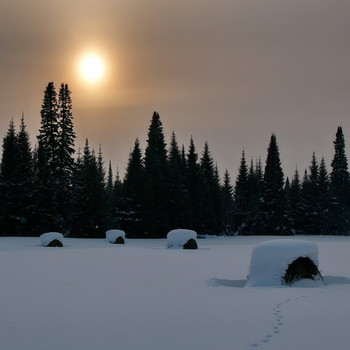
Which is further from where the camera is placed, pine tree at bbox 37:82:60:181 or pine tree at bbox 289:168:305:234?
pine tree at bbox 289:168:305:234

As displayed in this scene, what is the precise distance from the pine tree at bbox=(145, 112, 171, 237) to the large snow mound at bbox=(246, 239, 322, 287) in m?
33.8

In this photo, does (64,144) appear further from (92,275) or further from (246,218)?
(92,275)

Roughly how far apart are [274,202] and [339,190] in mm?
17821

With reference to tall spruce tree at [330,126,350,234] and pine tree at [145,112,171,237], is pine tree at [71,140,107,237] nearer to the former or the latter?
pine tree at [145,112,171,237]

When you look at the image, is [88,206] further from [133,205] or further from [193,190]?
[193,190]

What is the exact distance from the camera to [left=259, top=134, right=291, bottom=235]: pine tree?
57906 mm

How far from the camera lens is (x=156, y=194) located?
48656 mm

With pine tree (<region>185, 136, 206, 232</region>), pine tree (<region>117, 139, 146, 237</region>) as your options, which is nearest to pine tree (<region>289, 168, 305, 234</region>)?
pine tree (<region>185, 136, 206, 232</region>)

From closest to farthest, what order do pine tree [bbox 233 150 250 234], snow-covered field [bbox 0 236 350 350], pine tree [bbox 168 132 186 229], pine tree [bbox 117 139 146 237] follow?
snow-covered field [bbox 0 236 350 350], pine tree [bbox 117 139 146 237], pine tree [bbox 168 132 186 229], pine tree [bbox 233 150 250 234]

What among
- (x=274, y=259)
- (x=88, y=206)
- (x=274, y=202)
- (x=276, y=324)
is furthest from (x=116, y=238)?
(x=274, y=202)

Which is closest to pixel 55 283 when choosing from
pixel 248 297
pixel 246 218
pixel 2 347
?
pixel 248 297

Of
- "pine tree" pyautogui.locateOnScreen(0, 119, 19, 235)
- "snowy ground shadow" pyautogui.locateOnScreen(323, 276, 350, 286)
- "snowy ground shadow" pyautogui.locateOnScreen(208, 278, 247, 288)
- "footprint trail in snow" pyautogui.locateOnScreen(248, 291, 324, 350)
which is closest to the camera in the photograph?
"footprint trail in snow" pyautogui.locateOnScreen(248, 291, 324, 350)

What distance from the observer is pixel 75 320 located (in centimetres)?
684

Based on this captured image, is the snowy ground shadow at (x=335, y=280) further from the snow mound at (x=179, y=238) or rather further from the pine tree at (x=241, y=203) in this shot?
the pine tree at (x=241, y=203)
